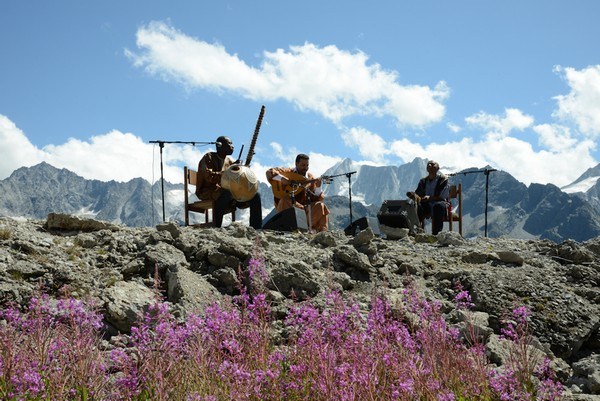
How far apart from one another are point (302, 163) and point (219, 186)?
2.16 m

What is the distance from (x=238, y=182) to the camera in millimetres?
13727

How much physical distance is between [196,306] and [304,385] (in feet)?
9.23

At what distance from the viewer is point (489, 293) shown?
25.0 ft

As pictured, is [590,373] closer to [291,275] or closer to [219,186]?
[291,275]

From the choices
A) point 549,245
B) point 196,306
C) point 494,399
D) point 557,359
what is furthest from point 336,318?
point 549,245

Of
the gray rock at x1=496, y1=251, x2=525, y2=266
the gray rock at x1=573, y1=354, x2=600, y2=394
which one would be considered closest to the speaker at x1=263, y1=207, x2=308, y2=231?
the gray rock at x1=496, y1=251, x2=525, y2=266

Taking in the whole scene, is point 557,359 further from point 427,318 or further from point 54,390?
point 54,390

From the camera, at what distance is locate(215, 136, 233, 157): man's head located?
14.8 meters

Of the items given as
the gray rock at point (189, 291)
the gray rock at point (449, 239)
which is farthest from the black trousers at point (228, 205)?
the gray rock at point (189, 291)

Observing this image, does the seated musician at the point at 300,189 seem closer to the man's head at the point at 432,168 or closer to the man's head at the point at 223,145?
the man's head at the point at 223,145

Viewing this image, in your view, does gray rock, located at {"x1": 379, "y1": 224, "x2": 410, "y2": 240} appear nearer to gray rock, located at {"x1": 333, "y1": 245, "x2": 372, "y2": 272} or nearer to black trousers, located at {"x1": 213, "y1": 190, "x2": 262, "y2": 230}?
black trousers, located at {"x1": 213, "y1": 190, "x2": 262, "y2": 230}

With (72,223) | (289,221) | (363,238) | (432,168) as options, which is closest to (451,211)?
(432,168)

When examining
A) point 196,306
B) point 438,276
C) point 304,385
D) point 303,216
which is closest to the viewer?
point 304,385

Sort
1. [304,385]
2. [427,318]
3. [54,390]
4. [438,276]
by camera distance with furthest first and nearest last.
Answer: [438,276] → [427,318] → [304,385] → [54,390]
